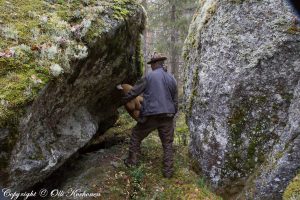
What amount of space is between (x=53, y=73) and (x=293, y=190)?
426 centimetres

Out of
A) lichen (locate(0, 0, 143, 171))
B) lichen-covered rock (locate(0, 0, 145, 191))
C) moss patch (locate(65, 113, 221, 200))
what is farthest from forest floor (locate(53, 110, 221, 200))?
lichen (locate(0, 0, 143, 171))

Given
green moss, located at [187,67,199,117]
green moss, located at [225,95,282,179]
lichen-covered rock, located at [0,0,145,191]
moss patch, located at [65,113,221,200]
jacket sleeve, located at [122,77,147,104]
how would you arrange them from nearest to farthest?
1. lichen-covered rock, located at [0,0,145,191]
2. green moss, located at [225,95,282,179]
3. moss patch, located at [65,113,221,200]
4. jacket sleeve, located at [122,77,147,104]
5. green moss, located at [187,67,199,117]

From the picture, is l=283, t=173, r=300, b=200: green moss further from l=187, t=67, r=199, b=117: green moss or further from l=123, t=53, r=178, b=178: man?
l=187, t=67, r=199, b=117: green moss

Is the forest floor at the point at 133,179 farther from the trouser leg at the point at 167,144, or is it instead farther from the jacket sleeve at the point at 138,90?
the jacket sleeve at the point at 138,90

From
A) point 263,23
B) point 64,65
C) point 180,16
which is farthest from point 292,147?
point 180,16

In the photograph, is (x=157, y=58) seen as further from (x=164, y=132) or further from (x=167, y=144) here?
(x=167, y=144)

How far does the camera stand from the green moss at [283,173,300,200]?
5.19 m

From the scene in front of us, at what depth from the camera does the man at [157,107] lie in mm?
7488

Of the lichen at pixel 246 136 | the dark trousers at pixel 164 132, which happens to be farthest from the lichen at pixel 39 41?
the lichen at pixel 246 136

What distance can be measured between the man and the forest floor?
0.30 metres

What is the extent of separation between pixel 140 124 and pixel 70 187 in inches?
82.1

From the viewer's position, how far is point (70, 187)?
721 cm

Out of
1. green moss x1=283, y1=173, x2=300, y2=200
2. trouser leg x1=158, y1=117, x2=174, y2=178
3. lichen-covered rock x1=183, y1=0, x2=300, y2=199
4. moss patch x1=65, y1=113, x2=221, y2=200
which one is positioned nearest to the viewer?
green moss x1=283, y1=173, x2=300, y2=200

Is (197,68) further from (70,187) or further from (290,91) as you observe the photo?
(70,187)
